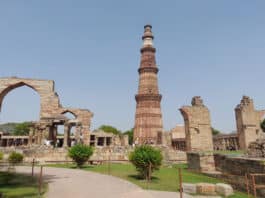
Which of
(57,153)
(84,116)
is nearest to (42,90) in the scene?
(84,116)

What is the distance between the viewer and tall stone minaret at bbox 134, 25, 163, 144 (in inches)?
1153

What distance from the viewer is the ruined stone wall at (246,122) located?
23719 millimetres

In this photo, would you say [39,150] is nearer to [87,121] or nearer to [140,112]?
[87,121]

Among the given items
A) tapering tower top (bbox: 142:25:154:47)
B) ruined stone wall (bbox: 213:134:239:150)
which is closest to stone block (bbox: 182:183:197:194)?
ruined stone wall (bbox: 213:134:239:150)

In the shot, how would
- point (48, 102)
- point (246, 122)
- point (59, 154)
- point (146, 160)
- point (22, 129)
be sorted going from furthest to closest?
point (22, 129) < point (246, 122) < point (48, 102) < point (59, 154) < point (146, 160)

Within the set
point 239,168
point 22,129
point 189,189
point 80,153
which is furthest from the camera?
point 22,129

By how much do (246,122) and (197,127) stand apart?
33.7 feet

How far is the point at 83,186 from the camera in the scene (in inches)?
251

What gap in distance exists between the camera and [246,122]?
24.1 metres

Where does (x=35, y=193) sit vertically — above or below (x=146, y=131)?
below

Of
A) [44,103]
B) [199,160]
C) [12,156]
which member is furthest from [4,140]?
[199,160]

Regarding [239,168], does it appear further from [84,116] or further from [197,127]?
[84,116]

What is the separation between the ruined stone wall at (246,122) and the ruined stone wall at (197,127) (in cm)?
896

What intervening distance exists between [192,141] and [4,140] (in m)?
29.7
